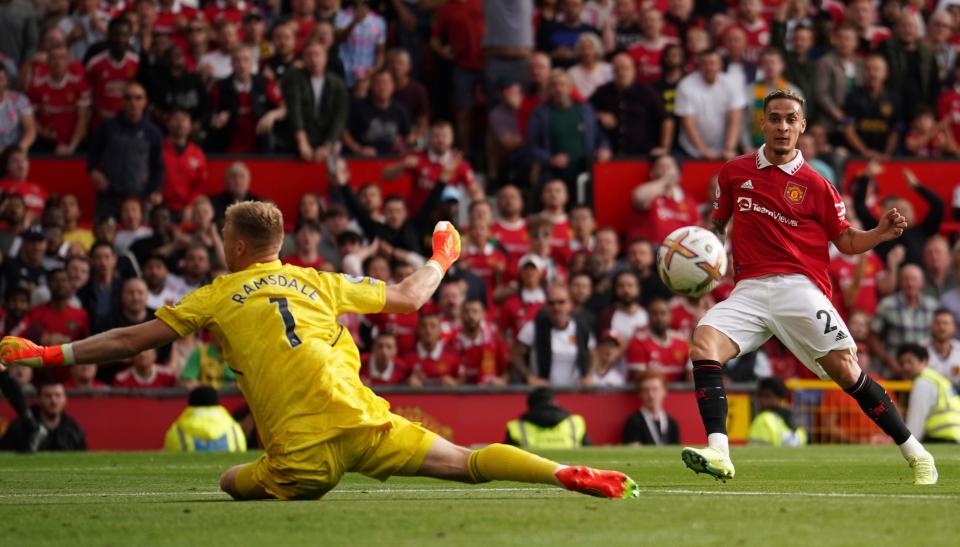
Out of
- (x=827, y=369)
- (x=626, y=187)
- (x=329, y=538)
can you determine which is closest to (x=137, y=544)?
(x=329, y=538)

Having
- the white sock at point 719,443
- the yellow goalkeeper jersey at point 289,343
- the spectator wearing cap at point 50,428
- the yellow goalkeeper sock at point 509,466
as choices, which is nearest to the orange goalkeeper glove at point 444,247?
the yellow goalkeeper jersey at point 289,343

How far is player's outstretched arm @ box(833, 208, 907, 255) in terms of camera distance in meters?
9.16

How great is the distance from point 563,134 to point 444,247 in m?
11.8

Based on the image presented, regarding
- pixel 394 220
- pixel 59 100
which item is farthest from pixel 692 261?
pixel 59 100

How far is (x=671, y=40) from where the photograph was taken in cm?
2162

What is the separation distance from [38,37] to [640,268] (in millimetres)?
8115

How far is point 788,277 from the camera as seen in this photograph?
977 cm

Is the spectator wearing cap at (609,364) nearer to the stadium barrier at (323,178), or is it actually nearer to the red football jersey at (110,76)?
the stadium barrier at (323,178)

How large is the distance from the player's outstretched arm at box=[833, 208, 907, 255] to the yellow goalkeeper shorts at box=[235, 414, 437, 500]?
9.81 feet

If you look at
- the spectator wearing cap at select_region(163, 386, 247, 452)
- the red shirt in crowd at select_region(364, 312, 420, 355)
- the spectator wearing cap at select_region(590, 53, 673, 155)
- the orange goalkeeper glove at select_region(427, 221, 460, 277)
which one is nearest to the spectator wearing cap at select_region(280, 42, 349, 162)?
the red shirt in crowd at select_region(364, 312, 420, 355)

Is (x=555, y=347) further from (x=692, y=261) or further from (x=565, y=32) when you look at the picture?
(x=692, y=261)

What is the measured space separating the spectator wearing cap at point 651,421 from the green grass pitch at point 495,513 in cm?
591

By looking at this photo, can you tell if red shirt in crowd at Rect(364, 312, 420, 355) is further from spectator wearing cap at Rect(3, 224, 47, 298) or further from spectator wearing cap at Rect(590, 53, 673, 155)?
spectator wearing cap at Rect(590, 53, 673, 155)

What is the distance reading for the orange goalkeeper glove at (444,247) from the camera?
26.7 ft
